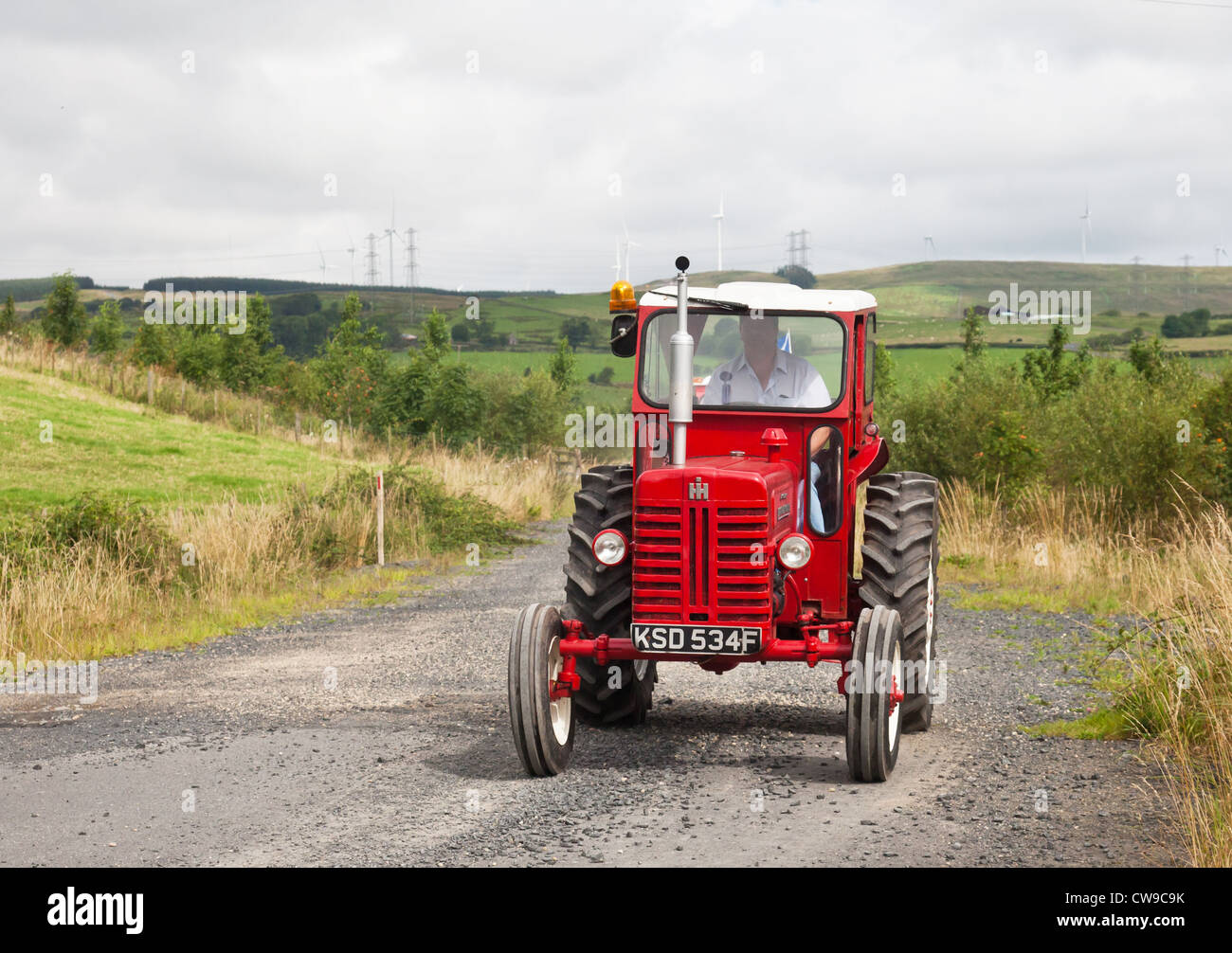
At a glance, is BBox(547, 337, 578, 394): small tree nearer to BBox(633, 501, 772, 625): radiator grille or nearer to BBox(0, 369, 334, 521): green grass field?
BBox(0, 369, 334, 521): green grass field

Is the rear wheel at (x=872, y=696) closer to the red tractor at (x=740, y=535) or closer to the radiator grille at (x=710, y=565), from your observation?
the red tractor at (x=740, y=535)

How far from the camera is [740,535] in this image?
7.36m

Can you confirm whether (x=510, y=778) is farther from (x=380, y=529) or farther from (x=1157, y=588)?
(x=380, y=529)

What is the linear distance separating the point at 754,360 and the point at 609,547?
1.68 meters

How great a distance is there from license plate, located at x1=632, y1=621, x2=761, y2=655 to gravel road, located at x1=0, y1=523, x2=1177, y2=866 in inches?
30.0

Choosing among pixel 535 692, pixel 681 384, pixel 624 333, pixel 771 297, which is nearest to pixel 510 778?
pixel 535 692

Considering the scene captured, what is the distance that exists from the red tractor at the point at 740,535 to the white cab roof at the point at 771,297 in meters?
0.02

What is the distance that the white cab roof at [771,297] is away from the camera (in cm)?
849

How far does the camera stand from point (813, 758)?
796cm

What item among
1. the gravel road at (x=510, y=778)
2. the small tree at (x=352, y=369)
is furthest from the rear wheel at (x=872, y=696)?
the small tree at (x=352, y=369)

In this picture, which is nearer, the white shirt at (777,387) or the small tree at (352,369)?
the white shirt at (777,387)
